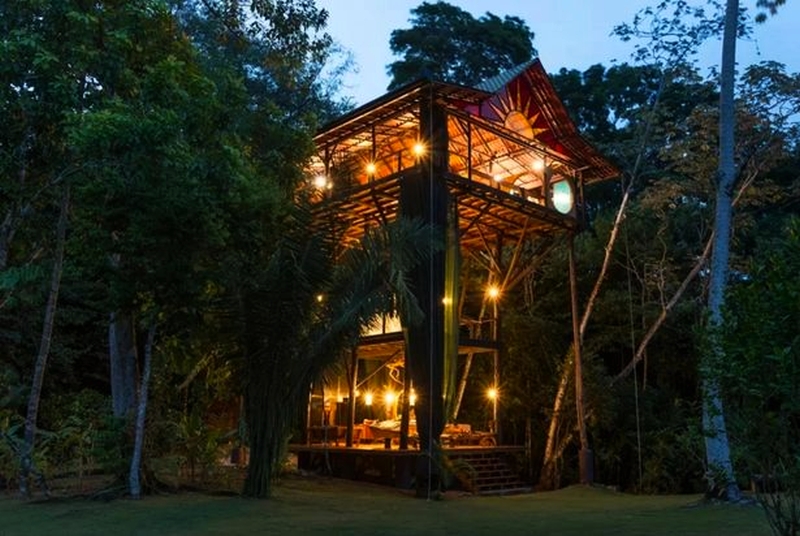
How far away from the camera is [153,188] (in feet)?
28.3

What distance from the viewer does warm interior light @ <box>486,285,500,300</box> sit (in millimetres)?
16375

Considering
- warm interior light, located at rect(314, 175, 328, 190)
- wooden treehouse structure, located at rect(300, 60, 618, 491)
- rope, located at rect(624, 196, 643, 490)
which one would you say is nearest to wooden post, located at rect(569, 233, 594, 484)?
rope, located at rect(624, 196, 643, 490)

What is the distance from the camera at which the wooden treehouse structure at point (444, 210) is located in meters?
13.0

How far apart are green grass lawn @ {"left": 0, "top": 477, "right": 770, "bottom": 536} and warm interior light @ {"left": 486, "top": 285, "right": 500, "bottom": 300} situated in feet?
19.0

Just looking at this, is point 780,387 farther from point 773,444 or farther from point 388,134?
point 388,134

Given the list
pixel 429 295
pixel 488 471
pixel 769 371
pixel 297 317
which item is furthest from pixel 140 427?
pixel 769 371

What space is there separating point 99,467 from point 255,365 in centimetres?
294

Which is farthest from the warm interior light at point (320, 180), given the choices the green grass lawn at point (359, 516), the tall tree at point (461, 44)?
the tall tree at point (461, 44)

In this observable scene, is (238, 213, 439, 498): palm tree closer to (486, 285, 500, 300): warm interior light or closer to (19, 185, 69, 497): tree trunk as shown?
(19, 185, 69, 497): tree trunk

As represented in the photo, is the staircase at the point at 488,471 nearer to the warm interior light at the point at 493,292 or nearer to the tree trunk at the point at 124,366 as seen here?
the warm interior light at the point at 493,292

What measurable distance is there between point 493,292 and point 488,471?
3.96 meters

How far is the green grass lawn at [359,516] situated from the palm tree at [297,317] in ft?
3.53

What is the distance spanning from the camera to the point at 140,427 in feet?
31.7

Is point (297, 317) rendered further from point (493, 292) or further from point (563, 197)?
point (563, 197)
